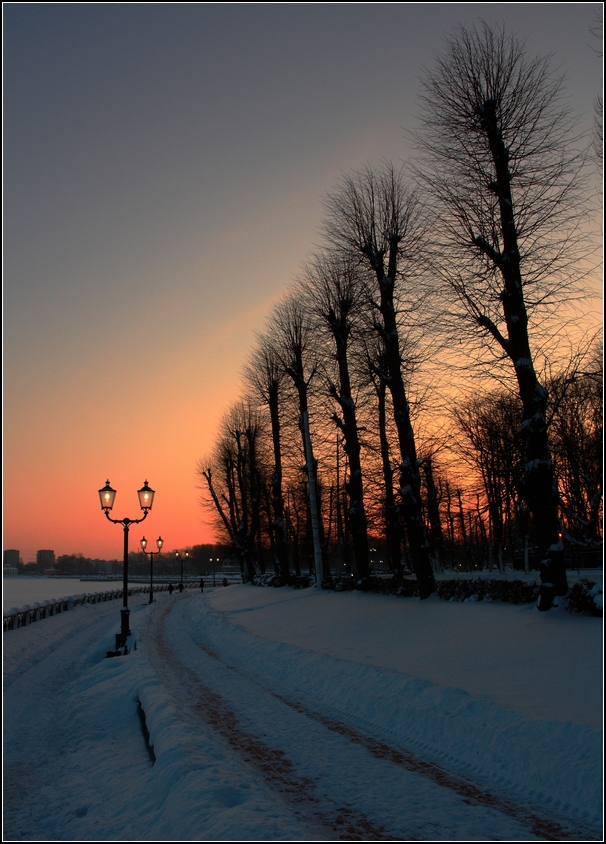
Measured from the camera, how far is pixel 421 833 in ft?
17.1

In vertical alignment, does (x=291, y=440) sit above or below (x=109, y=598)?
above

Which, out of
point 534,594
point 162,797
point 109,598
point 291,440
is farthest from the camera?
point 109,598

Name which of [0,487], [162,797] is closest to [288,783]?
[162,797]

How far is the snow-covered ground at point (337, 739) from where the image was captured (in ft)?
18.3

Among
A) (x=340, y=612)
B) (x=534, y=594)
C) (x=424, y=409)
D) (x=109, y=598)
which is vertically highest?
(x=424, y=409)

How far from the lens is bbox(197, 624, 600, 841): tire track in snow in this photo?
17.3 ft

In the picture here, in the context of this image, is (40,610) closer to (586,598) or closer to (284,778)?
(586,598)

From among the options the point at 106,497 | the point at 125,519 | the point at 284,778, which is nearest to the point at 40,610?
the point at 125,519

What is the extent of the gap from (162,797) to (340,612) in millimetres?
14116

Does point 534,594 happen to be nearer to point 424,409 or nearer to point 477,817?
point 477,817

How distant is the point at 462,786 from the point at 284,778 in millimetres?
1909

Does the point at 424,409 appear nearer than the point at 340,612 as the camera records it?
No

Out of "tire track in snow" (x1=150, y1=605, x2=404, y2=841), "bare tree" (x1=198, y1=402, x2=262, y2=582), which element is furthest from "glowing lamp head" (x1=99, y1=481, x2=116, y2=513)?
"bare tree" (x1=198, y1=402, x2=262, y2=582)

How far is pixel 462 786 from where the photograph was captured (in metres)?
6.38
